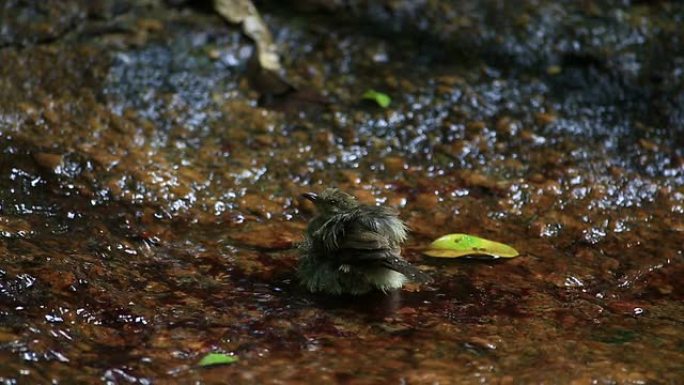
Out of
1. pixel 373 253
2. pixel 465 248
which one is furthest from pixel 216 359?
pixel 465 248

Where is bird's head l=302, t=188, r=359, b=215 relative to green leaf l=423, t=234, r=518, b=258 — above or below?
above

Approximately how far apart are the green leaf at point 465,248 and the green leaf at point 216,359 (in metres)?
1.78

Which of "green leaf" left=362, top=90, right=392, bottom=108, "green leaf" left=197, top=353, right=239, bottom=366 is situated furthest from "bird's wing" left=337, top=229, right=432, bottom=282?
"green leaf" left=362, top=90, right=392, bottom=108

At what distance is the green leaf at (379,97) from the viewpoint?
277 inches

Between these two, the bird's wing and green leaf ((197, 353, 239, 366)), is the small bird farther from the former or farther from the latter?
green leaf ((197, 353, 239, 366))

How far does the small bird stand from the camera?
4.49 m

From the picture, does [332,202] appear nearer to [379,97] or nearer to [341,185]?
[341,185]

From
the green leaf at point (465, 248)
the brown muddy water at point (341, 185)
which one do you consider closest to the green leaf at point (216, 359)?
the brown muddy water at point (341, 185)

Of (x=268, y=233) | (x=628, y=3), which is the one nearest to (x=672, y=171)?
(x=628, y=3)

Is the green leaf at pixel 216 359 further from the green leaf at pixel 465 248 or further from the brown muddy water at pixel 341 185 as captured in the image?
the green leaf at pixel 465 248

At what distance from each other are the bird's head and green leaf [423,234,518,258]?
559 mm

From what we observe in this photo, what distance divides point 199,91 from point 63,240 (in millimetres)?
2493

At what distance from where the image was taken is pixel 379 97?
7.08m

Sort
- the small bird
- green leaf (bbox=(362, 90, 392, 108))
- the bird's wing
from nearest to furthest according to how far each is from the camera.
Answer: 1. the bird's wing
2. the small bird
3. green leaf (bbox=(362, 90, 392, 108))
